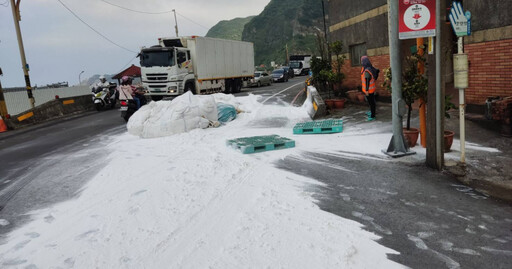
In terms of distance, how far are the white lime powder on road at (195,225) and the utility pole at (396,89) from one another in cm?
71

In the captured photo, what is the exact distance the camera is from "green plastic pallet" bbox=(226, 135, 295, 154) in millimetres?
7625

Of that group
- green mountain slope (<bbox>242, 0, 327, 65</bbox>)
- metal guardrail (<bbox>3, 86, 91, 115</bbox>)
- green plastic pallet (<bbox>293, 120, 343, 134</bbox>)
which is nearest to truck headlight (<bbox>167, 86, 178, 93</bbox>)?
metal guardrail (<bbox>3, 86, 91, 115</bbox>)

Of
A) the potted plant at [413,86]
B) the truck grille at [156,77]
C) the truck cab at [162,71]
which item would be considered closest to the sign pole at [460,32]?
the potted plant at [413,86]

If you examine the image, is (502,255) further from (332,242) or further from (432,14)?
(432,14)

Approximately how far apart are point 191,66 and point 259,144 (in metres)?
15.8

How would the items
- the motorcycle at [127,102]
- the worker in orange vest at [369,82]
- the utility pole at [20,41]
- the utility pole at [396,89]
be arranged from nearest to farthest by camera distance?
the utility pole at [396,89]
the worker in orange vest at [369,82]
the motorcycle at [127,102]
the utility pole at [20,41]

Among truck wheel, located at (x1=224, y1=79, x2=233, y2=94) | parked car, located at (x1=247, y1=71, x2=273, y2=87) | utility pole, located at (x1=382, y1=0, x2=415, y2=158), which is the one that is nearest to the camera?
utility pole, located at (x1=382, y1=0, x2=415, y2=158)

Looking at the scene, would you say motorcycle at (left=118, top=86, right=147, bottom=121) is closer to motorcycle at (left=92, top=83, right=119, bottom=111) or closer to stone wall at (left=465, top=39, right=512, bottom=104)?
motorcycle at (left=92, top=83, right=119, bottom=111)

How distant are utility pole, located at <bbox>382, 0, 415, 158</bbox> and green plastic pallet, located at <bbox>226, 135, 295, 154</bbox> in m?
2.13

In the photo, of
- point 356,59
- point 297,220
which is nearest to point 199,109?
point 297,220

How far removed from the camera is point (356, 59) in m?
16.1

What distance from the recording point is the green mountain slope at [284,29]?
341 ft

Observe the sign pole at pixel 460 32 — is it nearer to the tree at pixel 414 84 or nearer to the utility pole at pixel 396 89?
the tree at pixel 414 84

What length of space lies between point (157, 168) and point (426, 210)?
4656 millimetres
